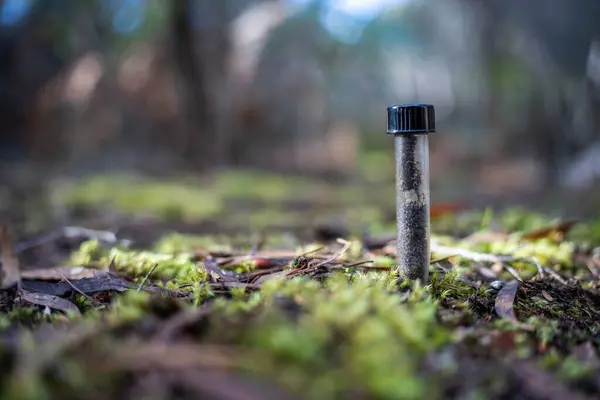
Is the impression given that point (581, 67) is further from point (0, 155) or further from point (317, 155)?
point (0, 155)

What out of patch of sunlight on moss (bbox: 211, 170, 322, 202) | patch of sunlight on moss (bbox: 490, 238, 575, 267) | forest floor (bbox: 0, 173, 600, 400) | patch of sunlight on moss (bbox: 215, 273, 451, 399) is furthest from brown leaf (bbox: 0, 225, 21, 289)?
patch of sunlight on moss (bbox: 211, 170, 322, 202)

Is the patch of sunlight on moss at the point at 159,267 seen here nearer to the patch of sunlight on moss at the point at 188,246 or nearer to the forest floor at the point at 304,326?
the forest floor at the point at 304,326

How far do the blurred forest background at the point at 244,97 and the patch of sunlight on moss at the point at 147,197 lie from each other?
965 mm

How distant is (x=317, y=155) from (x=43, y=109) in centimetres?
630

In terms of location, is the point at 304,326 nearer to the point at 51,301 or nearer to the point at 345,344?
the point at 345,344

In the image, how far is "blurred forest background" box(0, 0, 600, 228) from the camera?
931 centimetres

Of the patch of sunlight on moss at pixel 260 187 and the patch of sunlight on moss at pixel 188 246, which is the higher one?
the patch of sunlight on moss at pixel 188 246

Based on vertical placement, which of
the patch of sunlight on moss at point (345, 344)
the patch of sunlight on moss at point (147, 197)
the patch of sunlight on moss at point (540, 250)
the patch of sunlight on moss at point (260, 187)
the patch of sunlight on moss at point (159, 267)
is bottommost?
the patch of sunlight on moss at point (260, 187)

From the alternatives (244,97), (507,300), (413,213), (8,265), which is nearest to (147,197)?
(8,265)

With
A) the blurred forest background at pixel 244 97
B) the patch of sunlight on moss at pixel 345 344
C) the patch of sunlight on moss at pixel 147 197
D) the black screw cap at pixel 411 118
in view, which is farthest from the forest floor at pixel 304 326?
the blurred forest background at pixel 244 97

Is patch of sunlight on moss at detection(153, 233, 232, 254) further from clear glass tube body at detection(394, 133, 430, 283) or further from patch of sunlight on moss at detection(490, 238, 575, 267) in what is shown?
patch of sunlight on moss at detection(490, 238, 575, 267)

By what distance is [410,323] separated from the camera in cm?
124

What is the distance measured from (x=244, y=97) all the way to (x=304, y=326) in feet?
40.9

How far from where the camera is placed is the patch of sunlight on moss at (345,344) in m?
1.04
